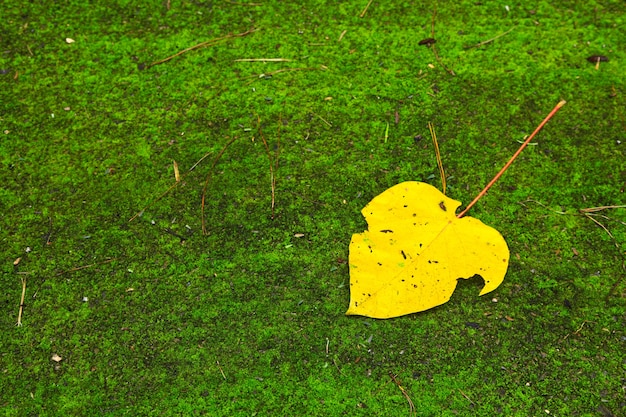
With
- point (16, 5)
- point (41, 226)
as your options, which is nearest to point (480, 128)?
point (41, 226)

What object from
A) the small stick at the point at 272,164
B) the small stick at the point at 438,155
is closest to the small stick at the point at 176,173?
the small stick at the point at 272,164

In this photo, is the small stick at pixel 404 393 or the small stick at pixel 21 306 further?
the small stick at pixel 21 306

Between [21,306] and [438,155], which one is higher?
[438,155]

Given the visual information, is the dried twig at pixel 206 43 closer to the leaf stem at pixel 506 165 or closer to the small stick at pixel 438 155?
the small stick at pixel 438 155

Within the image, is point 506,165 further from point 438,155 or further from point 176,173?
point 176,173

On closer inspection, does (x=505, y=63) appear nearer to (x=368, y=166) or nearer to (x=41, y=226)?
(x=368, y=166)

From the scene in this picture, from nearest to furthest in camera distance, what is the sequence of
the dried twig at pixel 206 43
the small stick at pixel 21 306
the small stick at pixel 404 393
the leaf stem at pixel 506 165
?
the small stick at pixel 404 393, the small stick at pixel 21 306, the leaf stem at pixel 506 165, the dried twig at pixel 206 43

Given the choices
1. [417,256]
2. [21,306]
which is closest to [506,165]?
[417,256]

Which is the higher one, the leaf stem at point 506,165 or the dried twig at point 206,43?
the dried twig at point 206,43
